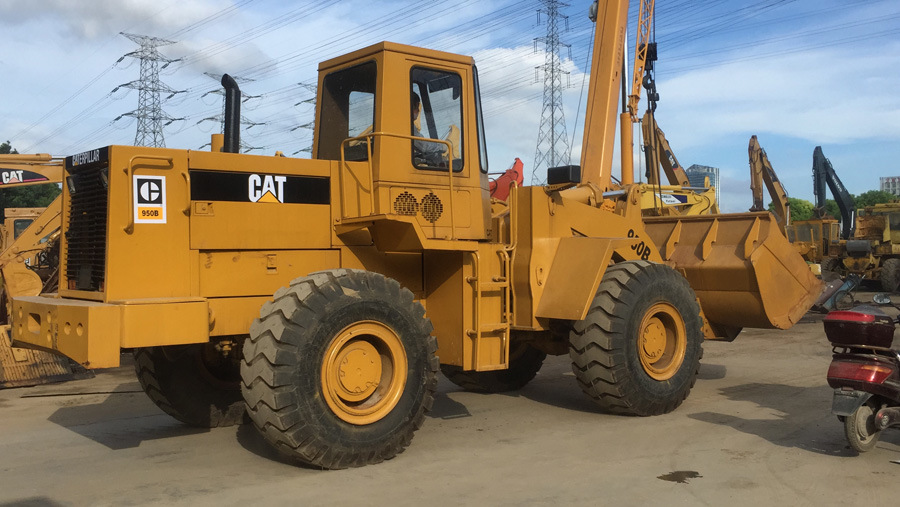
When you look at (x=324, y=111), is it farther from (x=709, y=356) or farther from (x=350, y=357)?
(x=709, y=356)

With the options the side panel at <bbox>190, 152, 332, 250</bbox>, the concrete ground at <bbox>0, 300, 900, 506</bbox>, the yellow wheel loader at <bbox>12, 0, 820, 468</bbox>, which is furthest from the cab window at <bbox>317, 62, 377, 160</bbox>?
the concrete ground at <bbox>0, 300, 900, 506</bbox>

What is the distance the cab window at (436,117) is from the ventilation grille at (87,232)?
98.5 inches

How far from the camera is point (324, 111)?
24.6 ft

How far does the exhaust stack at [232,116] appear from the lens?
657 cm

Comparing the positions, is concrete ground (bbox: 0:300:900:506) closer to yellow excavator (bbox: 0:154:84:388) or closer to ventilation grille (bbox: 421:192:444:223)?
yellow excavator (bbox: 0:154:84:388)

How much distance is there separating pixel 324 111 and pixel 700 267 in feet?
15.3

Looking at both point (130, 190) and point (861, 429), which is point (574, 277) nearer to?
point (861, 429)

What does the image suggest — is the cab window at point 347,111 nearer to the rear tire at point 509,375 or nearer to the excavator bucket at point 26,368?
the rear tire at point 509,375

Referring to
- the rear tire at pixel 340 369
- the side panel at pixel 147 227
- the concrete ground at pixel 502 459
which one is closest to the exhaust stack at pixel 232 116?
the side panel at pixel 147 227

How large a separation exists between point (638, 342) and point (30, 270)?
987cm

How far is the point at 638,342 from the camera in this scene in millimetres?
7578

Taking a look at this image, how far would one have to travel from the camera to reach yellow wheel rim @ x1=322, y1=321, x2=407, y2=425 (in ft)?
19.0

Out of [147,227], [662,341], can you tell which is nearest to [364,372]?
[147,227]

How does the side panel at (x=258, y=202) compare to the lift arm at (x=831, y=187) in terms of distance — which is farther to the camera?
the lift arm at (x=831, y=187)
